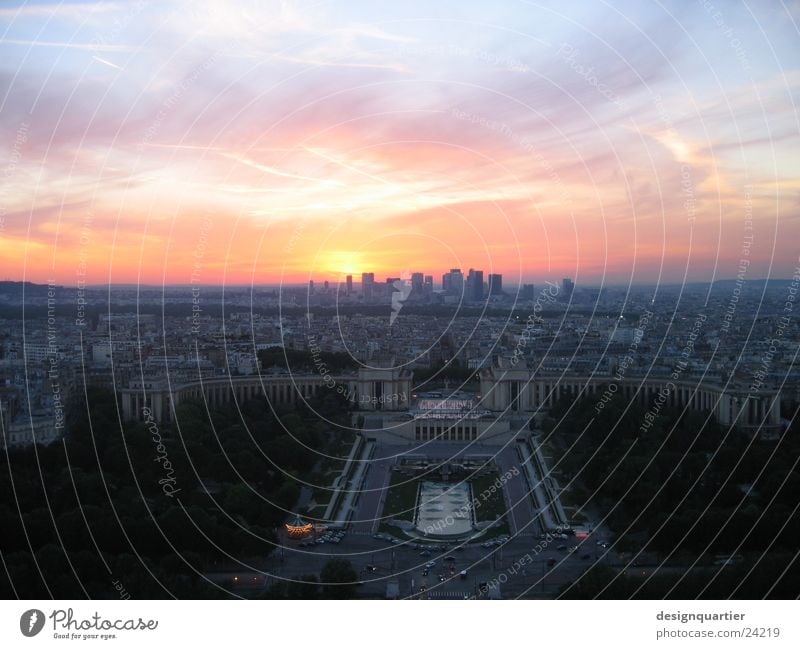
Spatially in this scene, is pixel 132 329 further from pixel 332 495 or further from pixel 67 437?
pixel 332 495

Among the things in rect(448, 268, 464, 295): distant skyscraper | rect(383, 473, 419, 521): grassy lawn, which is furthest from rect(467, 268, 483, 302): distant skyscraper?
rect(383, 473, 419, 521): grassy lawn

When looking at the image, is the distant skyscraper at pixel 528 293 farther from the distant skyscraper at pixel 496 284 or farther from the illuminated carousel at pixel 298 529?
the illuminated carousel at pixel 298 529

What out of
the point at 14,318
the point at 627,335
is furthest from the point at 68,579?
the point at 627,335

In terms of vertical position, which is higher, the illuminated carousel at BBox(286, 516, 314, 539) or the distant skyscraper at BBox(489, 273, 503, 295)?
the distant skyscraper at BBox(489, 273, 503, 295)

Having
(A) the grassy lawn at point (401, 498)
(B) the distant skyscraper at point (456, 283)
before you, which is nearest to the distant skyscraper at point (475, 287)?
(B) the distant skyscraper at point (456, 283)

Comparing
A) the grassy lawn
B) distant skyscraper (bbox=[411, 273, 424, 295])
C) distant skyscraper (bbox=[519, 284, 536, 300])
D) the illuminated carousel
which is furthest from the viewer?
distant skyscraper (bbox=[519, 284, 536, 300])

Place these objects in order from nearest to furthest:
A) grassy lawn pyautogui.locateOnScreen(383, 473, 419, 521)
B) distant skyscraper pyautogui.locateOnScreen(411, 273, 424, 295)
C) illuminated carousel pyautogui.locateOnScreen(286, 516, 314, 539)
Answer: illuminated carousel pyautogui.locateOnScreen(286, 516, 314, 539) < grassy lawn pyautogui.locateOnScreen(383, 473, 419, 521) < distant skyscraper pyautogui.locateOnScreen(411, 273, 424, 295)

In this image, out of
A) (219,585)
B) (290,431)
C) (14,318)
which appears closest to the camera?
(219,585)

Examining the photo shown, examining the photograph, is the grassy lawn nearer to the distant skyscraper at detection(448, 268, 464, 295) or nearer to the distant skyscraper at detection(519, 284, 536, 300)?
the distant skyscraper at detection(448, 268, 464, 295)
